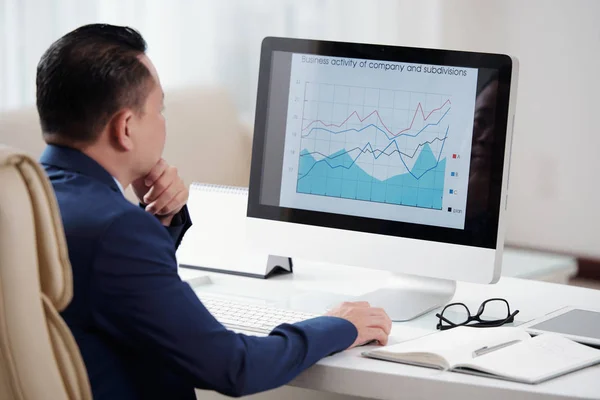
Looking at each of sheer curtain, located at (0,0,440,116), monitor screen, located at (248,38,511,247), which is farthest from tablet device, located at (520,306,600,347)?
sheer curtain, located at (0,0,440,116)

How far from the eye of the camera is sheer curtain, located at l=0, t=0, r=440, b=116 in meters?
3.50

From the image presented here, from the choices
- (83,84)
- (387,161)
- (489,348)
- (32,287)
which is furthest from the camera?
(387,161)

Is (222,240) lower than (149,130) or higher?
lower

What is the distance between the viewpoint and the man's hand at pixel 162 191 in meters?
1.74

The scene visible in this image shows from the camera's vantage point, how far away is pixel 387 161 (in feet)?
5.64

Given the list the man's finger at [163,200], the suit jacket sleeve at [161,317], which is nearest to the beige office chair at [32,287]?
the suit jacket sleeve at [161,317]

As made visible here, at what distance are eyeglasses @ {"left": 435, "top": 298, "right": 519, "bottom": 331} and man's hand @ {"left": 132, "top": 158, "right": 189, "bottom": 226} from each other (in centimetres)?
52

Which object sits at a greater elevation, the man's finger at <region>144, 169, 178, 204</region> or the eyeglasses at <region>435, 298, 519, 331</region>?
the man's finger at <region>144, 169, 178, 204</region>

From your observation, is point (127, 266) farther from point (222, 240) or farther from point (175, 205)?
point (222, 240)

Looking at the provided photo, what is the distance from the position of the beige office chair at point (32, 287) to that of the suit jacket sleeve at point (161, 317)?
0.07 m

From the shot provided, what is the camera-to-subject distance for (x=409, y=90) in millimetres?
1704

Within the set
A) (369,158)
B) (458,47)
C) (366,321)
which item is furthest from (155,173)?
(458,47)

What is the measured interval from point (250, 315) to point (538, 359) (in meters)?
0.48

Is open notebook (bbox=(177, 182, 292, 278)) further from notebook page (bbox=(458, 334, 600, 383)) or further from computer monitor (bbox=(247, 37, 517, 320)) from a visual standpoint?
notebook page (bbox=(458, 334, 600, 383))
